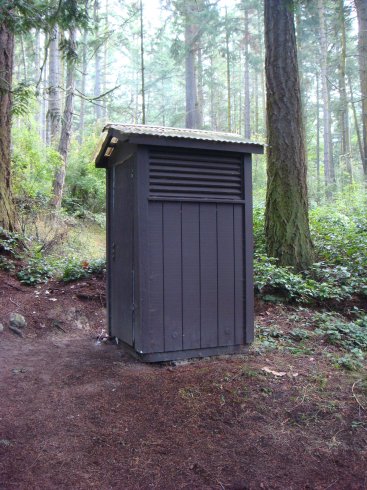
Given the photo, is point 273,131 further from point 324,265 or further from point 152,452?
point 152,452

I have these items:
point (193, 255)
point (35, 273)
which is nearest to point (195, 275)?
point (193, 255)

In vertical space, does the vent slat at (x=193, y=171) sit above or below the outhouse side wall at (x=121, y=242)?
above

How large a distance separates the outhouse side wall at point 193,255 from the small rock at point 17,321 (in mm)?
2053

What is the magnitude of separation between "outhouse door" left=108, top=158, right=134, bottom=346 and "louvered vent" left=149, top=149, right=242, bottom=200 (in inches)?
10.7

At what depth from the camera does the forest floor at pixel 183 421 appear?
2.32 meters

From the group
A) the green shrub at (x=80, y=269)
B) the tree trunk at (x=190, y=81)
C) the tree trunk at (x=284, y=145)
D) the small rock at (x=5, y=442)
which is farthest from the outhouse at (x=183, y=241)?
the tree trunk at (x=190, y=81)

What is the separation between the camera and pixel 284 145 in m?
7.22

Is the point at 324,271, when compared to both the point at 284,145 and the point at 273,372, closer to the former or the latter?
the point at 284,145

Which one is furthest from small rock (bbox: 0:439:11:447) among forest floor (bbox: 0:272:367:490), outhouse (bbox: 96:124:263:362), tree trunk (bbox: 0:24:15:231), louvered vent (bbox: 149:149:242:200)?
tree trunk (bbox: 0:24:15:231)

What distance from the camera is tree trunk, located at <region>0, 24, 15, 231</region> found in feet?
22.9

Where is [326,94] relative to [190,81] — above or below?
above

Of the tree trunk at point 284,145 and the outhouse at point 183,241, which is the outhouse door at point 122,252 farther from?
the tree trunk at point 284,145

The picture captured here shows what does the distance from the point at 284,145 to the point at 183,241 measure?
4.04 meters

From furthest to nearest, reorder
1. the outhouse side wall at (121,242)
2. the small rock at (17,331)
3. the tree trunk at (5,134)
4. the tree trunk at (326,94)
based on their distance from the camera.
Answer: the tree trunk at (326,94) < the tree trunk at (5,134) < the small rock at (17,331) < the outhouse side wall at (121,242)
